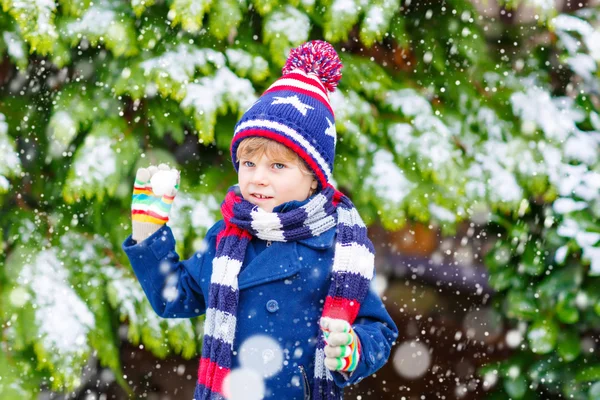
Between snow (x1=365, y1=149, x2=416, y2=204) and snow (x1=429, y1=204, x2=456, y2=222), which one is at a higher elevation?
snow (x1=365, y1=149, x2=416, y2=204)

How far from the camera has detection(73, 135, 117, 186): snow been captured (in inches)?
122

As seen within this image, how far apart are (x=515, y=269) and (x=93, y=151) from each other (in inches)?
96.9

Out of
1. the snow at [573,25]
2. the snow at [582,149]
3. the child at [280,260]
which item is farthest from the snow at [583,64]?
the child at [280,260]

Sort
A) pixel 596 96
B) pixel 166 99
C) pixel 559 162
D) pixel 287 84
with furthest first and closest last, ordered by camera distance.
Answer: pixel 596 96
pixel 559 162
pixel 166 99
pixel 287 84

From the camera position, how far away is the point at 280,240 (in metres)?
2.13

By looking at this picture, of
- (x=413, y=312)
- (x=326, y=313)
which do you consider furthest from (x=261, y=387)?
(x=413, y=312)

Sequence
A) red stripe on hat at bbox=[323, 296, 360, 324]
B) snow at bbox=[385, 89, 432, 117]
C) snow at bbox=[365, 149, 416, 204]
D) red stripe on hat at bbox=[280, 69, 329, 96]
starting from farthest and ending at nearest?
snow at bbox=[385, 89, 432, 117], snow at bbox=[365, 149, 416, 204], red stripe on hat at bbox=[280, 69, 329, 96], red stripe on hat at bbox=[323, 296, 360, 324]

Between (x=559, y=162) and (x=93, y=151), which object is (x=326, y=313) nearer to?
(x=93, y=151)

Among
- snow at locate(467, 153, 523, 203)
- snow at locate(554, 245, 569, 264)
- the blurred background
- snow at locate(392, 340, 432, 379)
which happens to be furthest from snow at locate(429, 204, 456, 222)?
snow at locate(392, 340, 432, 379)

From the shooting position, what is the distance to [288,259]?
2121 millimetres

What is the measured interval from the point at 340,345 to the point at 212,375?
0.57 metres

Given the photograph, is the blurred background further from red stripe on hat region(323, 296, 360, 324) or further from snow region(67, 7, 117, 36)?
red stripe on hat region(323, 296, 360, 324)

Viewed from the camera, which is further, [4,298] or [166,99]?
[166,99]

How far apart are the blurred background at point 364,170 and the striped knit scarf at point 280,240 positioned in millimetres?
1045
